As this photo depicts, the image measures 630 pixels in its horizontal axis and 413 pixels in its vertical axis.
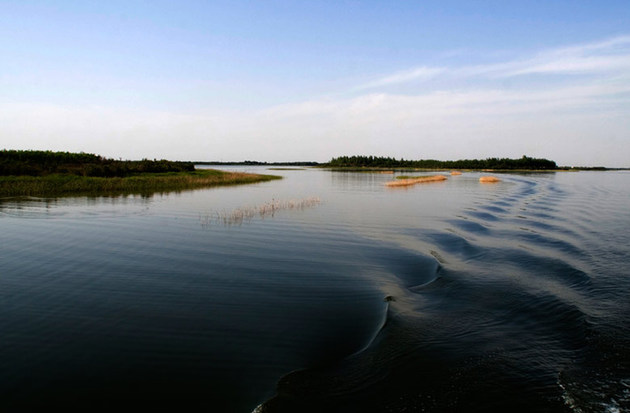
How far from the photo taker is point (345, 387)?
25.3 ft

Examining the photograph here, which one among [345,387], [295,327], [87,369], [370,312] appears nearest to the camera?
[345,387]

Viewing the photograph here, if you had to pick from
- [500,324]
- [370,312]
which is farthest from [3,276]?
[500,324]

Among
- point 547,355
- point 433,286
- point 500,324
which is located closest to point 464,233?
point 433,286

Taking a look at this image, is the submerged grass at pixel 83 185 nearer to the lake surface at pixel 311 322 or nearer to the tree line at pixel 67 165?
the tree line at pixel 67 165

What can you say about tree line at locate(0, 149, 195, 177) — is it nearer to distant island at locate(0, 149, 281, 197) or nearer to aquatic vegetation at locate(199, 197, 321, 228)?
distant island at locate(0, 149, 281, 197)

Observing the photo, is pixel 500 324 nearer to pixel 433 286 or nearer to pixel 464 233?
pixel 433 286

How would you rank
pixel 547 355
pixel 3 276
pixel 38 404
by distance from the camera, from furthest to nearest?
1. pixel 3 276
2. pixel 547 355
3. pixel 38 404

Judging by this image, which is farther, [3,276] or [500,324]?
[3,276]

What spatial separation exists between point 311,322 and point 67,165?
69196 mm

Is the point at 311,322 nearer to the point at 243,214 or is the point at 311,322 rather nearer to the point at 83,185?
the point at 243,214

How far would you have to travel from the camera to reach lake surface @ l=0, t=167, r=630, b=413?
755 centimetres

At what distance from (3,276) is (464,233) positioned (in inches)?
954

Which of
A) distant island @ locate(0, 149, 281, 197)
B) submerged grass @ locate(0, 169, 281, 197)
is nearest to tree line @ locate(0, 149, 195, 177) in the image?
distant island @ locate(0, 149, 281, 197)

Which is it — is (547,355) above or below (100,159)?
below
